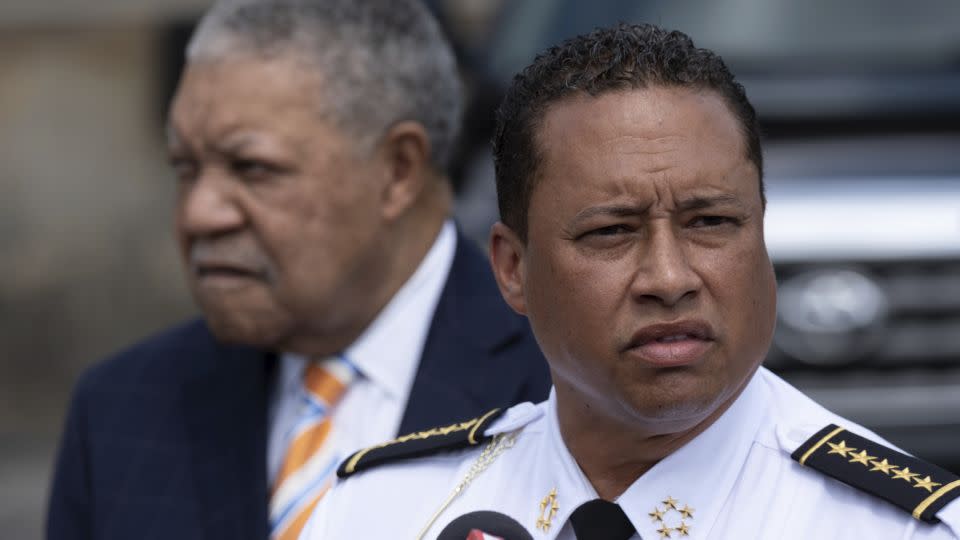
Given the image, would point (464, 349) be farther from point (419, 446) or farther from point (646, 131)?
point (646, 131)

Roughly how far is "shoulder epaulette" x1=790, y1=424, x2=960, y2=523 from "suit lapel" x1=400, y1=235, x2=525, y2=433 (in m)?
1.00

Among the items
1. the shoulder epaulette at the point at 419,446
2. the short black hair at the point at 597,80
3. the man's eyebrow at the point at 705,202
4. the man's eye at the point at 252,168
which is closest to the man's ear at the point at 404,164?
the man's eye at the point at 252,168

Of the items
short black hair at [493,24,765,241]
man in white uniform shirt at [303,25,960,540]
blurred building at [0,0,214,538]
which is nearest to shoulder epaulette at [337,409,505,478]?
man in white uniform shirt at [303,25,960,540]

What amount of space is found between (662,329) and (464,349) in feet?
3.64

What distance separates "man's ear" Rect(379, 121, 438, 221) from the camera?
3.16m

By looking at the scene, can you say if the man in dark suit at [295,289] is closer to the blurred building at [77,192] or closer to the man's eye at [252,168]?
the man's eye at [252,168]

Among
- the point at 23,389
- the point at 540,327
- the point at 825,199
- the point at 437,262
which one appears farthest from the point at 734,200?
the point at 23,389

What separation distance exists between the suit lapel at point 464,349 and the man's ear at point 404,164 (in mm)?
136

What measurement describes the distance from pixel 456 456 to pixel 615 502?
0.32 meters

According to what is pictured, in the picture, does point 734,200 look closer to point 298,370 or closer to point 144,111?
point 298,370

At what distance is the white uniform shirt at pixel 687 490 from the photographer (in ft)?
6.42

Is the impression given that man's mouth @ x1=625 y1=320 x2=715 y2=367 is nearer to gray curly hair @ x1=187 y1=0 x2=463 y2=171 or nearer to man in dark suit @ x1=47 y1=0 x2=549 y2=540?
man in dark suit @ x1=47 y1=0 x2=549 y2=540

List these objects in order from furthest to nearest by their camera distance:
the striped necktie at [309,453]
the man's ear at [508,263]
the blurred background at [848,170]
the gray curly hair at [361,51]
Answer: the blurred background at [848,170] → the gray curly hair at [361,51] → the striped necktie at [309,453] → the man's ear at [508,263]

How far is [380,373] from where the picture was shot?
10.1ft
